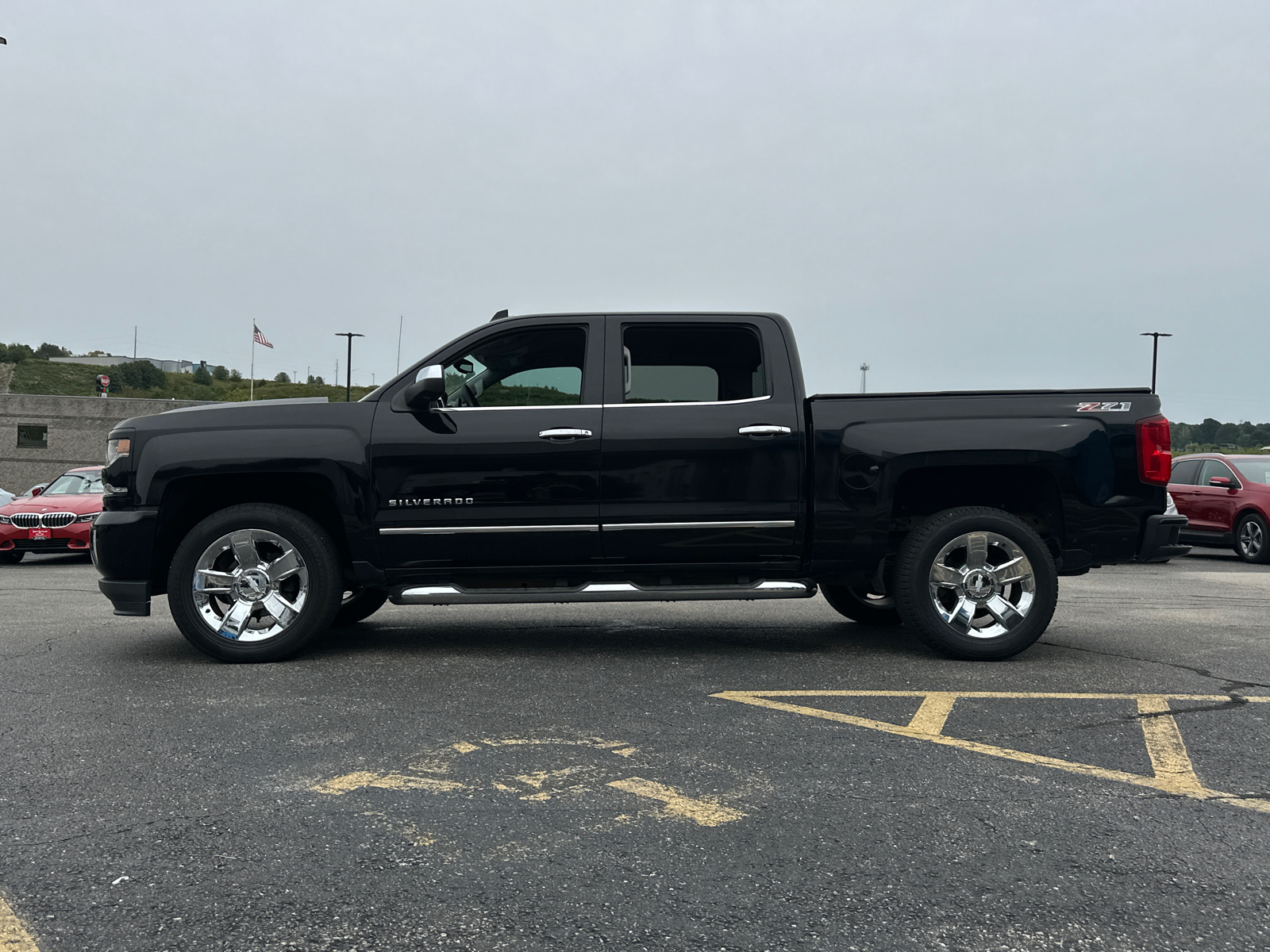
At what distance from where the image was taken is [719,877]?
2.94 metres

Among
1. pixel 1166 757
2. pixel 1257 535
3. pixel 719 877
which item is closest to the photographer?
pixel 719 877

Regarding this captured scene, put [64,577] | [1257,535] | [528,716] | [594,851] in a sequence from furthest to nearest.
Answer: [1257,535], [64,577], [528,716], [594,851]

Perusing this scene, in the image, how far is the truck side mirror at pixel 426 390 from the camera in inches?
237

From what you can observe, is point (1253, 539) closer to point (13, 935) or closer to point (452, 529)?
point (452, 529)

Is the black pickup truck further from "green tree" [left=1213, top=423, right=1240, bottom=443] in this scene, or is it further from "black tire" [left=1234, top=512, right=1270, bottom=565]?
"green tree" [left=1213, top=423, right=1240, bottom=443]

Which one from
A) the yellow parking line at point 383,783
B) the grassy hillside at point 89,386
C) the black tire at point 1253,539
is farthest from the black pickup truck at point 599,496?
the grassy hillside at point 89,386

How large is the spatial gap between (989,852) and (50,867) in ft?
8.71

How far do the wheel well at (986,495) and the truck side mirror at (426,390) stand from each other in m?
2.75

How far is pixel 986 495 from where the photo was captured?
6613mm

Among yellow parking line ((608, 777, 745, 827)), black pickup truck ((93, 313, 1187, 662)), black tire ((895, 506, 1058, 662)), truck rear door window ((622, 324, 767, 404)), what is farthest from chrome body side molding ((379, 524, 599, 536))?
yellow parking line ((608, 777, 745, 827))

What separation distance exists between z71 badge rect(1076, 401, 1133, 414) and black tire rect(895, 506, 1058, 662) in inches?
29.1

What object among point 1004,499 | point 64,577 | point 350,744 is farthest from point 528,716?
point 64,577

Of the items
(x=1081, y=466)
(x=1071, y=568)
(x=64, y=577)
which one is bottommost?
(x=64, y=577)

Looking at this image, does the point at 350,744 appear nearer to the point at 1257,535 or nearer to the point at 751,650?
the point at 751,650
